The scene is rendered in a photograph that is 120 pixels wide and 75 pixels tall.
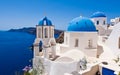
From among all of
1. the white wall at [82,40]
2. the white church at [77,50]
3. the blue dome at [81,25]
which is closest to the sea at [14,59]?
the white church at [77,50]

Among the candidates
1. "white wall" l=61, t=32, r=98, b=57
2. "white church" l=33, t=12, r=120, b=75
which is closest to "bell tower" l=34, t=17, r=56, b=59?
"white church" l=33, t=12, r=120, b=75

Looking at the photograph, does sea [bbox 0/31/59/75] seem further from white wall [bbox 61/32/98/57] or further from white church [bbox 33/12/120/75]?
white wall [bbox 61/32/98/57]

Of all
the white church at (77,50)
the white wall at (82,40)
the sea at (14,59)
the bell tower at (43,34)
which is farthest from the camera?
the sea at (14,59)

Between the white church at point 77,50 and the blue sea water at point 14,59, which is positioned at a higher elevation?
the white church at point 77,50

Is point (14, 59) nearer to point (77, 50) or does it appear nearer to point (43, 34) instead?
point (43, 34)

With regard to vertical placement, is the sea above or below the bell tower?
below

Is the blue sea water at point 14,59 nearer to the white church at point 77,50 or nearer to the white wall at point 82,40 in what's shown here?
the white church at point 77,50

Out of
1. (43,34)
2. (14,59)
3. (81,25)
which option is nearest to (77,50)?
(81,25)

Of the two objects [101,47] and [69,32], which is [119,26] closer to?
[101,47]

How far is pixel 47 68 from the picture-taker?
12812mm

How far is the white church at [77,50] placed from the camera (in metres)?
11.2

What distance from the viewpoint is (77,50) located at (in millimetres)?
13469

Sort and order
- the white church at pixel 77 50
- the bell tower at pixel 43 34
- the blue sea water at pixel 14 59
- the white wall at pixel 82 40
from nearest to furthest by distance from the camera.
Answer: the white church at pixel 77 50 → the white wall at pixel 82 40 → the bell tower at pixel 43 34 → the blue sea water at pixel 14 59

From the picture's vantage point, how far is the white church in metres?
11.2
